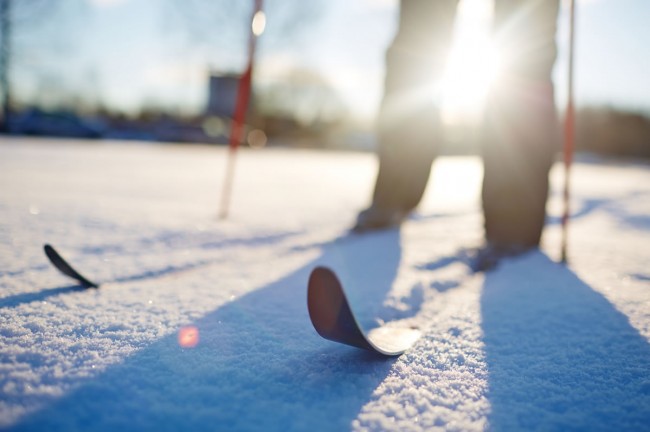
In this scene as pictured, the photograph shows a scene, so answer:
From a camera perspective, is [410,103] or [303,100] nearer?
[410,103]

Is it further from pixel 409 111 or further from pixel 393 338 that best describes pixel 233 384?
pixel 409 111

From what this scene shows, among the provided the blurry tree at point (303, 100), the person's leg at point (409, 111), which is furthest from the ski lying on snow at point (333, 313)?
the blurry tree at point (303, 100)

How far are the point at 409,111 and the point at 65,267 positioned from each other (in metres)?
1.62

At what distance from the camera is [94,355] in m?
0.75

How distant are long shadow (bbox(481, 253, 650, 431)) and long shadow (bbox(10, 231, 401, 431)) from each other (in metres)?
0.22

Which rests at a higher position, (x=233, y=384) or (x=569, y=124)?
(x=569, y=124)

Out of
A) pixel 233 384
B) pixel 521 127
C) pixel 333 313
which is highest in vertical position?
pixel 521 127

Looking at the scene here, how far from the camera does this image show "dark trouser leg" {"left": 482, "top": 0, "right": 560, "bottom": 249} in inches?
63.5

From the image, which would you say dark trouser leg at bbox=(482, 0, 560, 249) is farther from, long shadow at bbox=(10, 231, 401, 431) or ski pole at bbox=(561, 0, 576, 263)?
long shadow at bbox=(10, 231, 401, 431)

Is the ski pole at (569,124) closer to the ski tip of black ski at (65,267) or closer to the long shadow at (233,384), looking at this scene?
the long shadow at (233,384)

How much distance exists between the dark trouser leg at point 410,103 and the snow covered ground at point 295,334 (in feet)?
1.23

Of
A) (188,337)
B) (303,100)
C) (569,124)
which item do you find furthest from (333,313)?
(303,100)

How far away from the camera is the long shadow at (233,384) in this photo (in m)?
0.60

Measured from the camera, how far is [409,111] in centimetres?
214
